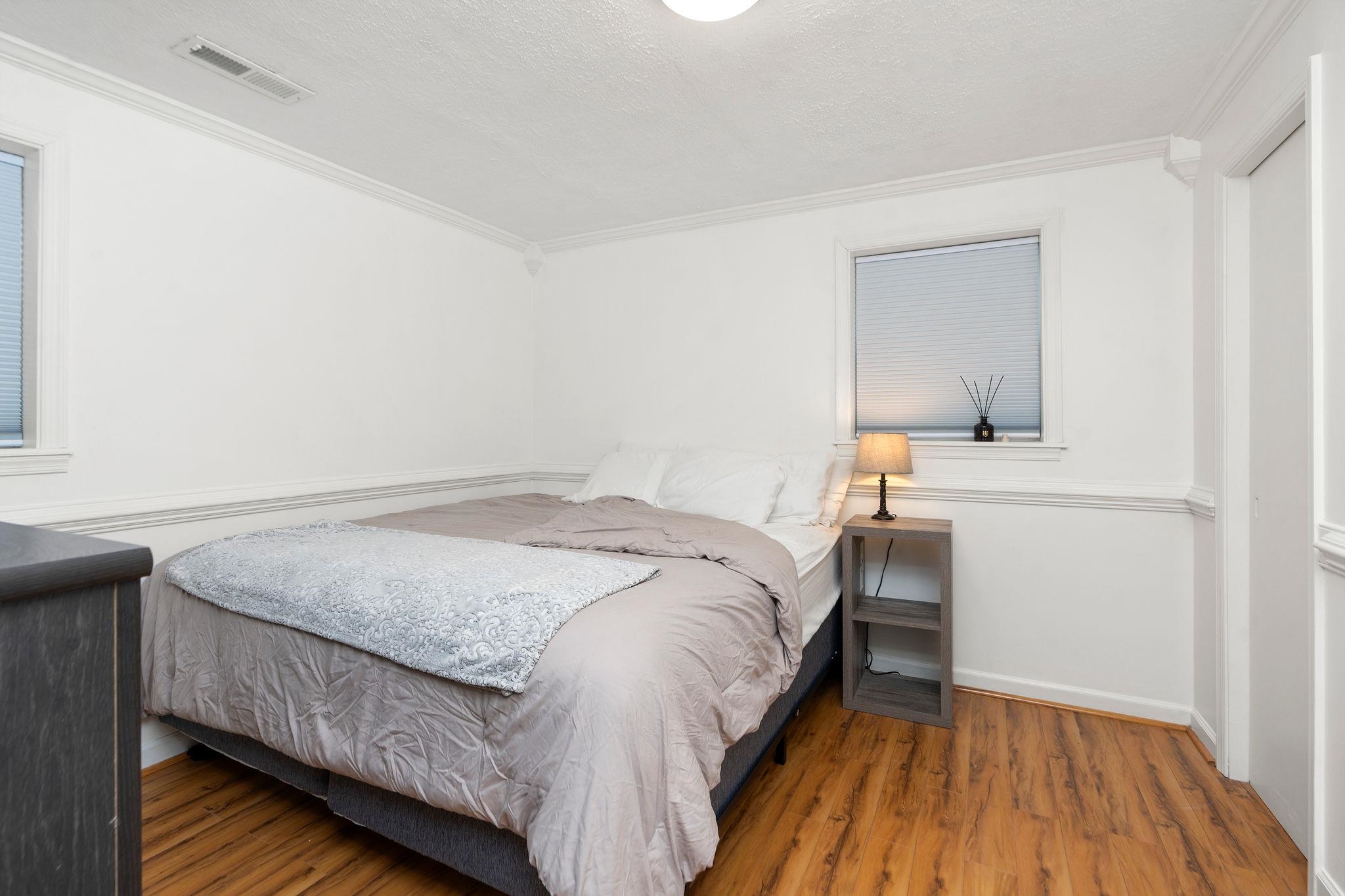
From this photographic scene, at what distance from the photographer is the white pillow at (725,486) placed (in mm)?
2967

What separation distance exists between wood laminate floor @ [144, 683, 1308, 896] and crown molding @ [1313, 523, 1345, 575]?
870 mm

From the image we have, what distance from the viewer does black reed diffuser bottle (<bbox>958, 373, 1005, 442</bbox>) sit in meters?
3.08

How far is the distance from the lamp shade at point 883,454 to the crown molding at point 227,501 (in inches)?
85.0

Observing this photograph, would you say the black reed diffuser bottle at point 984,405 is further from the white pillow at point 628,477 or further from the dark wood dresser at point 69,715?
the dark wood dresser at point 69,715

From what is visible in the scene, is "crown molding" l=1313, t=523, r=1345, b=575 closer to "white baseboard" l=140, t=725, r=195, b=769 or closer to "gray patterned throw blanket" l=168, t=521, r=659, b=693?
"gray patterned throw blanket" l=168, t=521, r=659, b=693

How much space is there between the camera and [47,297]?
2.13 meters

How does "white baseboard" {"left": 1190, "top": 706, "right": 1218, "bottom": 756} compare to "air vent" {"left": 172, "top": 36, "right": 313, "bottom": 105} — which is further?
"white baseboard" {"left": 1190, "top": 706, "right": 1218, "bottom": 756}

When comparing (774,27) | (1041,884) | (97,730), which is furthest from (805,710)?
(97,730)

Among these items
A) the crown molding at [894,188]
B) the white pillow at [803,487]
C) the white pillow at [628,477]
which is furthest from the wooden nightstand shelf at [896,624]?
the crown molding at [894,188]

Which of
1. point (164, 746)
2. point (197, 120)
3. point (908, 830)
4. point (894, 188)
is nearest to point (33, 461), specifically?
point (164, 746)

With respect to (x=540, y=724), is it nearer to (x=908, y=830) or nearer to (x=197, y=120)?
(x=908, y=830)

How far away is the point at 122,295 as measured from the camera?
2.30 meters

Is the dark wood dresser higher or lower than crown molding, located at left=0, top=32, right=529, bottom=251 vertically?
lower

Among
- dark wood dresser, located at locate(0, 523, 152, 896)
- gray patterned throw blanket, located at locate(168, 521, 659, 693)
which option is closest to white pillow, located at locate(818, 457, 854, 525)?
gray patterned throw blanket, located at locate(168, 521, 659, 693)
